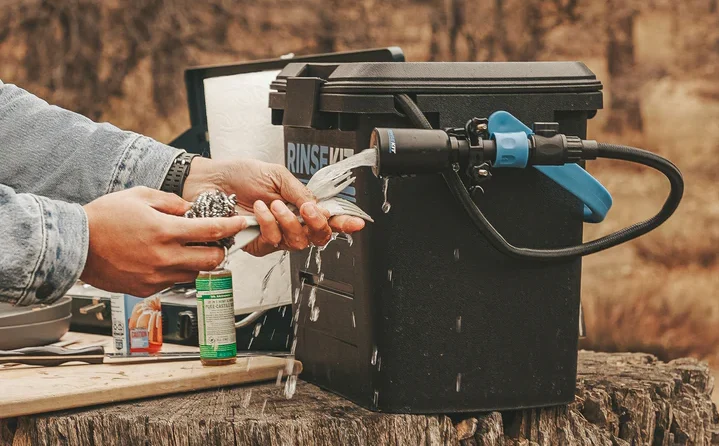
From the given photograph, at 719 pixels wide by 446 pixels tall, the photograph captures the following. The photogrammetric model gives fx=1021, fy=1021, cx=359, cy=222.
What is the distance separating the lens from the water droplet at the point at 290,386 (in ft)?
6.33

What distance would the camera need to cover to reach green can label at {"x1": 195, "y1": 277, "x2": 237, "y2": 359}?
6.40 ft

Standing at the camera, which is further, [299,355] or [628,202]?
[628,202]

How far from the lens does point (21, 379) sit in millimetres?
1960

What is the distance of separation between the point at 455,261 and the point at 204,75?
1.17 m

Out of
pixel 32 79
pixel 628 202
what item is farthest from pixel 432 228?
pixel 32 79

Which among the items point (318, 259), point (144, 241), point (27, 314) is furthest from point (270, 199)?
point (27, 314)

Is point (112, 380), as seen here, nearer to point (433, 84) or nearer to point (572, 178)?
point (433, 84)

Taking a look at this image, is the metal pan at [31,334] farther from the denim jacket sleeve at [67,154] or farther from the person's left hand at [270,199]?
the person's left hand at [270,199]

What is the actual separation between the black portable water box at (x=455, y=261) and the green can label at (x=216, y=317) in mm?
→ 280

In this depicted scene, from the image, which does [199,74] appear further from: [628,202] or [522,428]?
[628,202]

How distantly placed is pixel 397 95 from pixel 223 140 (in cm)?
62

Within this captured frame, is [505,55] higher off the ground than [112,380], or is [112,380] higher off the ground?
[505,55]

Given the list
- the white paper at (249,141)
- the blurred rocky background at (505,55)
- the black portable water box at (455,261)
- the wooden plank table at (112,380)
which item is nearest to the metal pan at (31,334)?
the wooden plank table at (112,380)

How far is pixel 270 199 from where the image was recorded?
1883 mm
